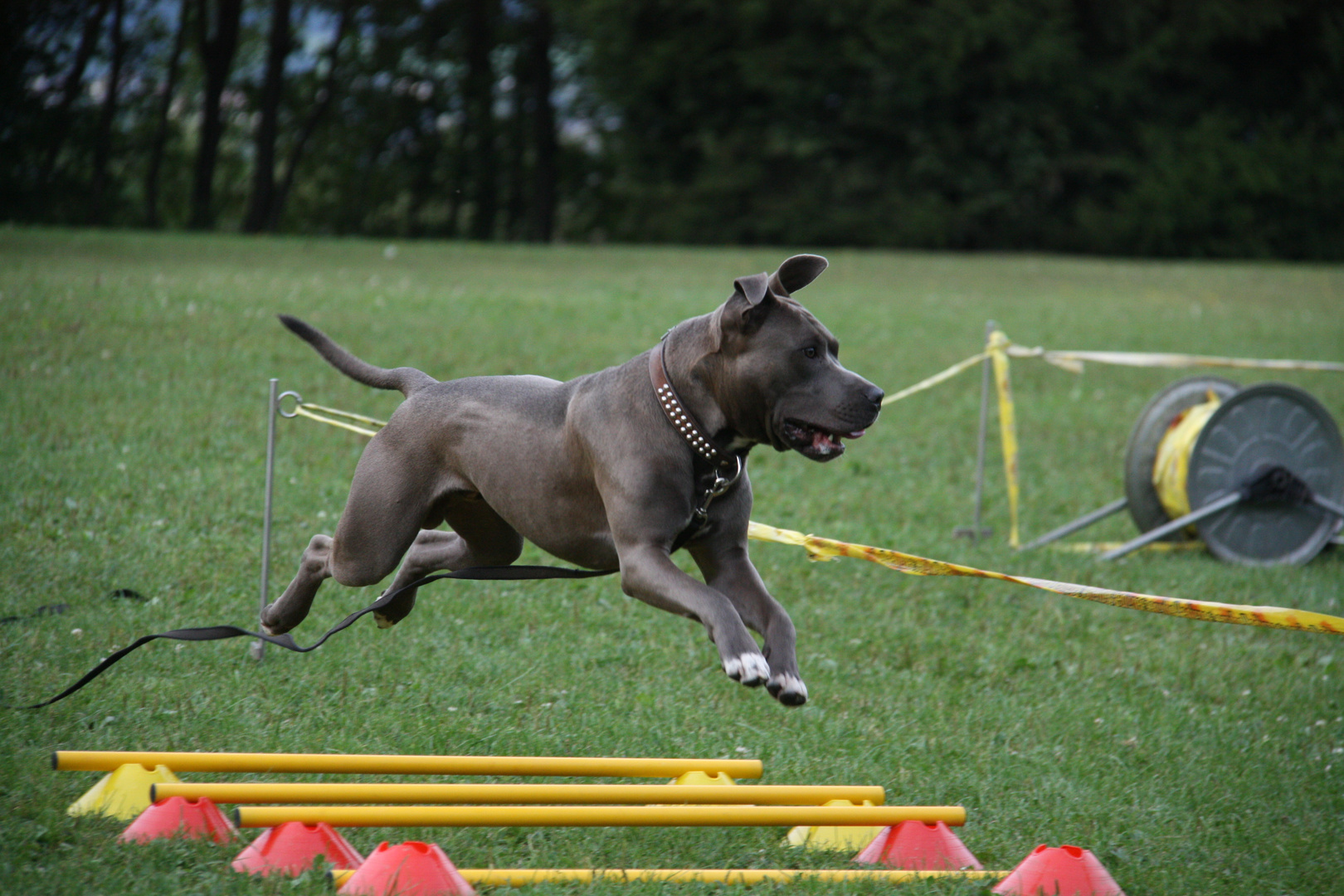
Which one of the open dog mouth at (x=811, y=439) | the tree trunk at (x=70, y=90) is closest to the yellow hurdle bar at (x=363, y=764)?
the open dog mouth at (x=811, y=439)

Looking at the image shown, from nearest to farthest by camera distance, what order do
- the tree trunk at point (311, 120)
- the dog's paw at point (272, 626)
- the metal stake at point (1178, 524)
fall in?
the dog's paw at point (272, 626), the metal stake at point (1178, 524), the tree trunk at point (311, 120)

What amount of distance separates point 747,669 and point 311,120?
35.0 metres

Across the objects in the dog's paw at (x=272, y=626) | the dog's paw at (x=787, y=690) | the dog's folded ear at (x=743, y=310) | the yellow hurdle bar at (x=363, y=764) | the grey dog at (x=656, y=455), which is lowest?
the yellow hurdle bar at (x=363, y=764)

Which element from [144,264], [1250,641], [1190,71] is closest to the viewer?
[1250,641]

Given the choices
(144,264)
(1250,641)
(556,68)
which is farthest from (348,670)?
(556,68)

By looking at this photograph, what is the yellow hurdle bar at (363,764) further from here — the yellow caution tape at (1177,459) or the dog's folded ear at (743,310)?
the yellow caution tape at (1177,459)

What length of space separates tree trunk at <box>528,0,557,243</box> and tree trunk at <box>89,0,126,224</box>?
11.5m

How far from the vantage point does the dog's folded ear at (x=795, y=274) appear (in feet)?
13.8

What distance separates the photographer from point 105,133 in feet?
103

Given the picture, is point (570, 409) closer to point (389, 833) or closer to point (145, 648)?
point (389, 833)

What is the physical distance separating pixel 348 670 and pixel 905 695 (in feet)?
9.36

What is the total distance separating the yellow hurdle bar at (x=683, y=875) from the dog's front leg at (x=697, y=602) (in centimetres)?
84

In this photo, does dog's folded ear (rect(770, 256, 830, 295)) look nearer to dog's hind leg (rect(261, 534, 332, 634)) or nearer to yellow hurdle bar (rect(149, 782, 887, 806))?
yellow hurdle bar (rect(149, 782, 887, 806))

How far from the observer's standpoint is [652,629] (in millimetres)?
7180
